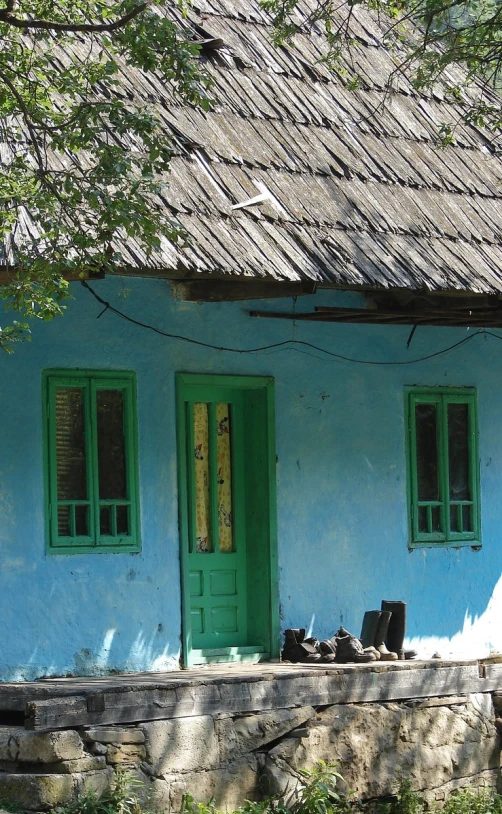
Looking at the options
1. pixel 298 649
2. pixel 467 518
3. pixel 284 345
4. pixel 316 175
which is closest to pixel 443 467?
pixel 467 518

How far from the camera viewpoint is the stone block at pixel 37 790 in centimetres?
699

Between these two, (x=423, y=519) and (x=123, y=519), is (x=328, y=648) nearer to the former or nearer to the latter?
(x=123, y=519)

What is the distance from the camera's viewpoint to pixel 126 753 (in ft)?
24.2

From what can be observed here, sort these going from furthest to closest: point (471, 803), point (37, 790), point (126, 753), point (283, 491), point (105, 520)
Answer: point (283, 491) < point (105, 520) < point (471, 803) < point (126, 753) < point (37, 790)

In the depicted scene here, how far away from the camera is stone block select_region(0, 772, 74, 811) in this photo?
6.99 metres

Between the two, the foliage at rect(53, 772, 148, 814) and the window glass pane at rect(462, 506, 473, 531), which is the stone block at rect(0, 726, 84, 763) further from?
the window glass pane at rect(462, 506, 473, 531)

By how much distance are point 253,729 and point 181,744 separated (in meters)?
0.53

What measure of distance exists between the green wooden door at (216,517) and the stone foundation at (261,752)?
1.60m

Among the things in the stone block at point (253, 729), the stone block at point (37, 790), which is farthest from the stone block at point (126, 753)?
the stone block at point (253, 729)

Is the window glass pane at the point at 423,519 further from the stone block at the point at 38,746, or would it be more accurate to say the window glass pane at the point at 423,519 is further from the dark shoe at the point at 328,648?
the stone block at the point at 38,746

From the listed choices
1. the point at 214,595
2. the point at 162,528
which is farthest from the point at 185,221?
the point at 214,595

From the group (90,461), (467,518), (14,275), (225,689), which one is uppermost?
(14,275)

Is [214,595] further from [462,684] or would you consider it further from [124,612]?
[462,684]

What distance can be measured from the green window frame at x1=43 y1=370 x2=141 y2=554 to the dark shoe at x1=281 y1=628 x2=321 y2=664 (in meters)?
1.34
